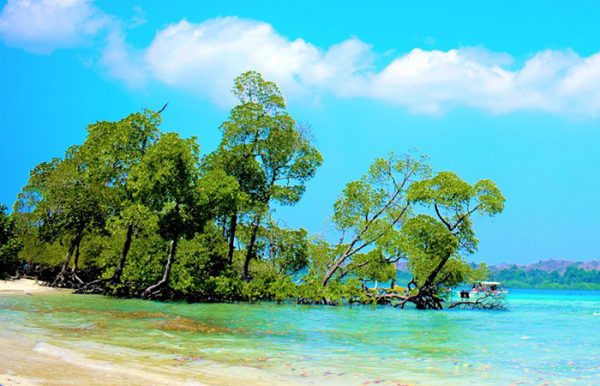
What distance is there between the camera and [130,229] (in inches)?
1139

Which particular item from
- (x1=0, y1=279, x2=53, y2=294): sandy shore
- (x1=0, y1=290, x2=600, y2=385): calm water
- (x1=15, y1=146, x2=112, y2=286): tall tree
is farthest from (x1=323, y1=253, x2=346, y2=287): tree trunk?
(x1=0, y1=279, x2=53, y2=294): sandy shore

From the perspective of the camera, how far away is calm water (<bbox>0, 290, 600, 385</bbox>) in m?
9.99

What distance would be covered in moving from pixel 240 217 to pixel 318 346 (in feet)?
69.6

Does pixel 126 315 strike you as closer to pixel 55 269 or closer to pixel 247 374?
pixel 247 374

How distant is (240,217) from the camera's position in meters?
34.1

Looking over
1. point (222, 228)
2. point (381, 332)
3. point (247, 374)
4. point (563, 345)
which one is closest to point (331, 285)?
point (222, 228)

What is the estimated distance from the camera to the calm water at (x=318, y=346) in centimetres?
999

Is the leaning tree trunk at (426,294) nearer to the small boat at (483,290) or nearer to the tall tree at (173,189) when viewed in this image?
the small boat at (483,290)

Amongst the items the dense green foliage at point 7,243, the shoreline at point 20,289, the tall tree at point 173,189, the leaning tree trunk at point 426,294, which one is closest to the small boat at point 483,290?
the leaning tree trunk at point 426,294

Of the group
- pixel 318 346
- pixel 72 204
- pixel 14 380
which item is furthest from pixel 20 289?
pixel 14 380

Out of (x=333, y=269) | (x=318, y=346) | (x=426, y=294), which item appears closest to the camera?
(x=318, y=346)

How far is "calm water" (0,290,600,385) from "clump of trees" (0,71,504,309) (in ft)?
27.3

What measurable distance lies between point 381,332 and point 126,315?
9.61m

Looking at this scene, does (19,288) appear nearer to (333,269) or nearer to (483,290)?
(333,269)
